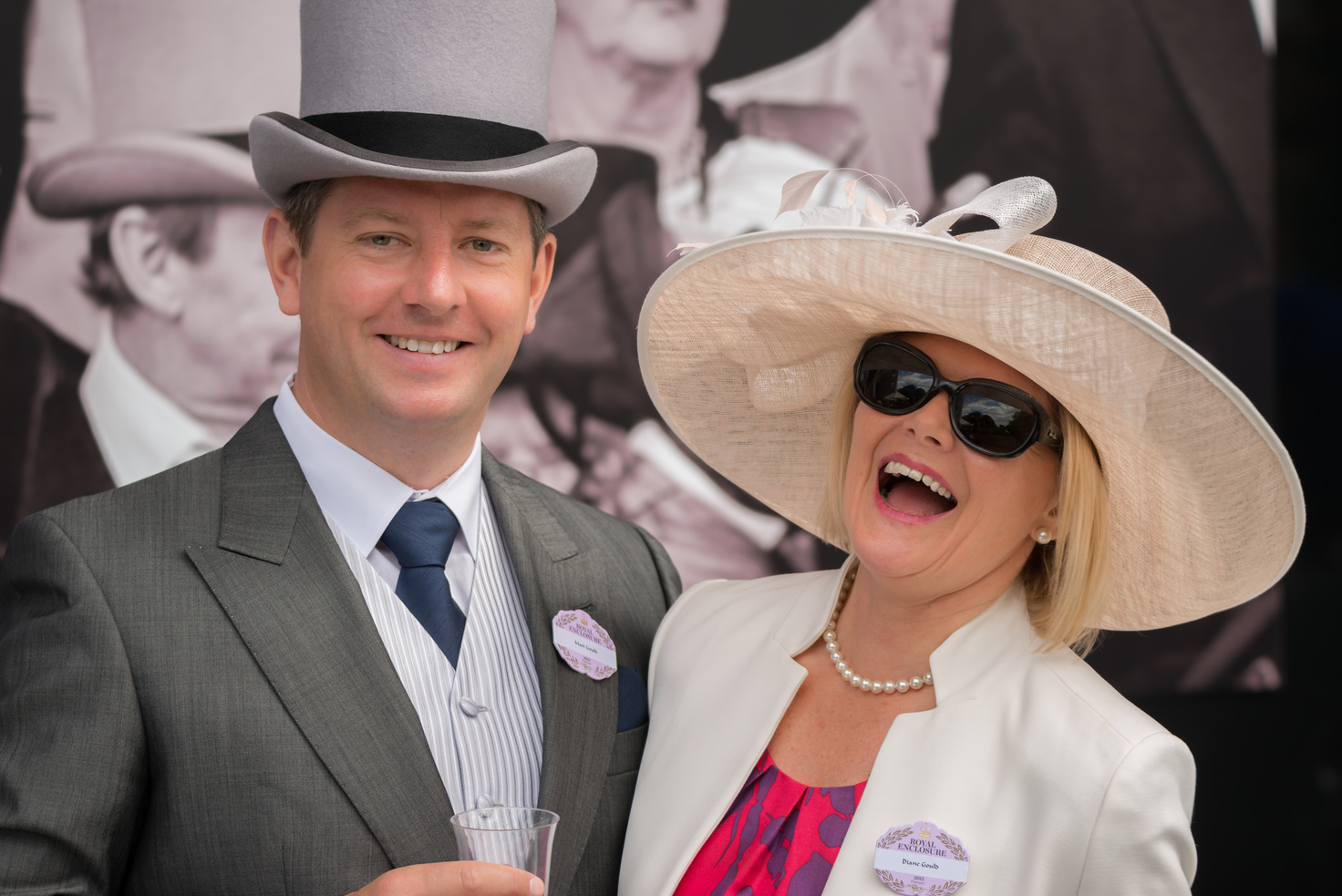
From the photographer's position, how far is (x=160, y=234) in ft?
10.2

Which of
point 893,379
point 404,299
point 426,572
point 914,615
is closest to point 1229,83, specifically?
point 893,379

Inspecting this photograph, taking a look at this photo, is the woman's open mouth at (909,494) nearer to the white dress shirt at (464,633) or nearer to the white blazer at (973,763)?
the white blazer at (973,763)

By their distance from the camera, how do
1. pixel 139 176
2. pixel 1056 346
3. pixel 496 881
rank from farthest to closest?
pixel 139 176 → pixel 1056 346 → pixel 496 881

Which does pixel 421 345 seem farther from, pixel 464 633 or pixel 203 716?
pixel 203 716

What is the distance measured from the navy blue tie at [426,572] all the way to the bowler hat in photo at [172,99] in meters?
1.54

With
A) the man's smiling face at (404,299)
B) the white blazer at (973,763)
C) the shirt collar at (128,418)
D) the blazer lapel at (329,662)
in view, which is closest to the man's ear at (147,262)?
the shirt collar at (128,418)

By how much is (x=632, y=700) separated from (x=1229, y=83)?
11.5 feet

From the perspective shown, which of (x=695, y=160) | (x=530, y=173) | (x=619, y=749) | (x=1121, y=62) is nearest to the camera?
(x=530, y=173)

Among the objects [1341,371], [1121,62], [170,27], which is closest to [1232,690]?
[1341,371]

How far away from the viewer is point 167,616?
5.86 ft

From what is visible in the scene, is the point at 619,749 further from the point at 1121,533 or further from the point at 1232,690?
the point at 1232,690

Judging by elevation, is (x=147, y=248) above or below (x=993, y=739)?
above

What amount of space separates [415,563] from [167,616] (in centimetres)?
42

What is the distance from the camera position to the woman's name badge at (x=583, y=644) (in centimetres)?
211
